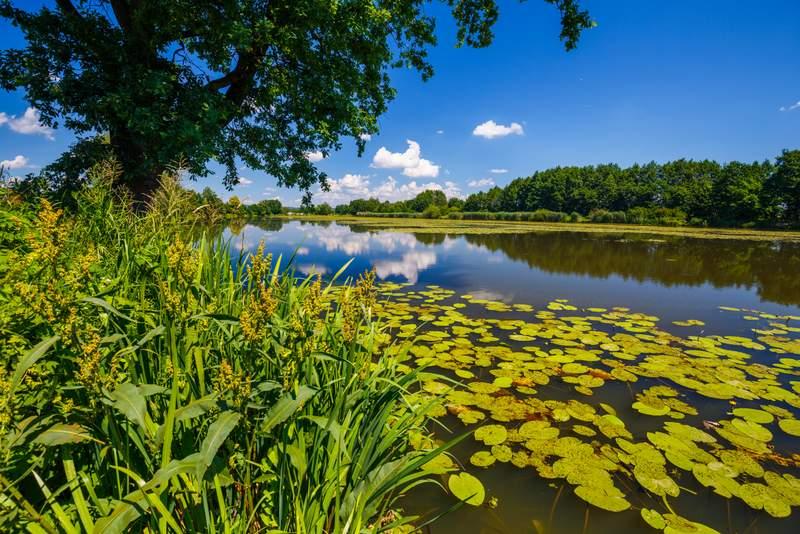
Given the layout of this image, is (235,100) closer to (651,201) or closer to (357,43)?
(357,43)

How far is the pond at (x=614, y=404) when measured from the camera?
231 centimetres

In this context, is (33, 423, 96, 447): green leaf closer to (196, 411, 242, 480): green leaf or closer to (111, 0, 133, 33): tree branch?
(196, 411, 242, 480): green leaf

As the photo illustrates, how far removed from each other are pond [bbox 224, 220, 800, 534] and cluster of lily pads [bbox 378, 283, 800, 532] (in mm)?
16

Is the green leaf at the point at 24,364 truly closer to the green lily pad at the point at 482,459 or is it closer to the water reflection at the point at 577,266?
the green lily pad at the point at 482,459

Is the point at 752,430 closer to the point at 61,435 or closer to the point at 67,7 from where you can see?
the point at 61,435

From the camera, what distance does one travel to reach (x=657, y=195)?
203 ft

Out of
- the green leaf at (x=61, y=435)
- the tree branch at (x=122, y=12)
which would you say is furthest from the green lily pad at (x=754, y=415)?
the tree branch at (x=122, y=12)

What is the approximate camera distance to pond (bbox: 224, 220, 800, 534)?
2309mm

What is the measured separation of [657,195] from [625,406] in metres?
76.1

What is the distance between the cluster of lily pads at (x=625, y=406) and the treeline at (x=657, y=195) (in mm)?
51237

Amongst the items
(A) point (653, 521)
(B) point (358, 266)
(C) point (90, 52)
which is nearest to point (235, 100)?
(C) point (90, 52)

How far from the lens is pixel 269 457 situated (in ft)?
5.24

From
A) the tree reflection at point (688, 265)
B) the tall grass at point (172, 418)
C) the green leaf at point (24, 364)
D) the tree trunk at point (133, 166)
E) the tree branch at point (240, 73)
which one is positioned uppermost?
the tree branch at point (240, 73)

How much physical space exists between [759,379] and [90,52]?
11010mm
